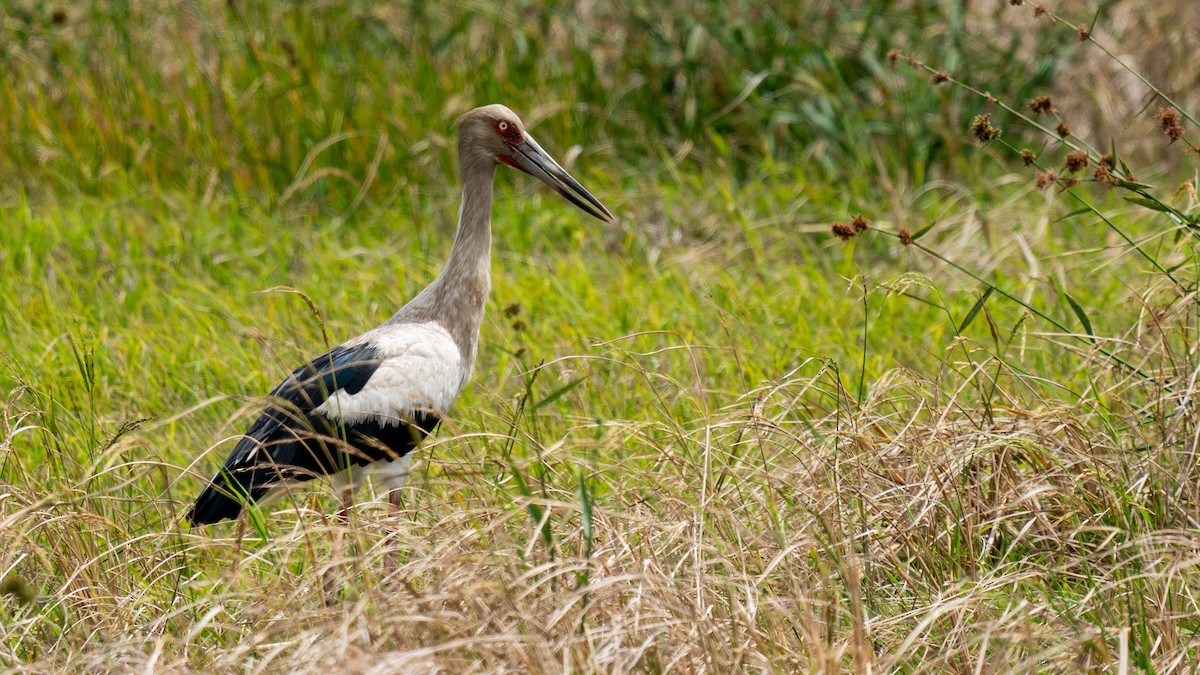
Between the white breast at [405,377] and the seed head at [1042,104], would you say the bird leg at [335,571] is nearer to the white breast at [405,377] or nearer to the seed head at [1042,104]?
the white breast at [405,377]

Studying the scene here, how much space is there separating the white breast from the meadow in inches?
8.0

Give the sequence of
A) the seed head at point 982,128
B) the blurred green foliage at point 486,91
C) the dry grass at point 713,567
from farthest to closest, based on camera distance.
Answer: the blurred green foliage at point 486,91 → the seed head at point 982,128 → the dry grass at point 713,567

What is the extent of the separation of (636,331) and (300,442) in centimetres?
184

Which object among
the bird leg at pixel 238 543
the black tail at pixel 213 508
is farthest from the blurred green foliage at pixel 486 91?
the bird leg at pixel 238 543

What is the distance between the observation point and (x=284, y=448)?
348 cm

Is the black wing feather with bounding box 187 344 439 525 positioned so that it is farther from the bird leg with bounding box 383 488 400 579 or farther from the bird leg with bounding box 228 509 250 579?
the bird leg with bounding box 228 509 250 579

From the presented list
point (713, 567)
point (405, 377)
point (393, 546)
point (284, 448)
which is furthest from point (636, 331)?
point (393, 546)

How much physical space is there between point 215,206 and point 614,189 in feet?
5.70

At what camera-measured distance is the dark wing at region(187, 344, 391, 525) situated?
3.26m

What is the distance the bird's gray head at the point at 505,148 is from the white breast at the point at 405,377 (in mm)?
632

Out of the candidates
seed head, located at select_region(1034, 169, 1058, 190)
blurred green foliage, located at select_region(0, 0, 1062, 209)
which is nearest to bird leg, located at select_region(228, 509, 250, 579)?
seed head, located at select_region(1034, 169, 1058, 190)

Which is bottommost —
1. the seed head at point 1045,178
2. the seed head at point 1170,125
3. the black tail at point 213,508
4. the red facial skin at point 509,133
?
the black tail at point 213,508

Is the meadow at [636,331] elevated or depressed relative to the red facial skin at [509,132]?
depressed

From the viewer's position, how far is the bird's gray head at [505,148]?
4.13 m
